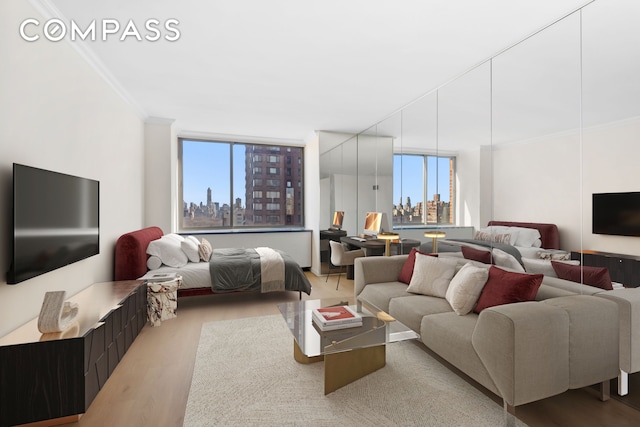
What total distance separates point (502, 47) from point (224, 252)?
4.31 m

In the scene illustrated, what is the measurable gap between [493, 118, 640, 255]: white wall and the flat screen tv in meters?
3.57

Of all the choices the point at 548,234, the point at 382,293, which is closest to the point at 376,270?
the point at 382,293

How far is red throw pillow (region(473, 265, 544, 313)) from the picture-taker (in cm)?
221

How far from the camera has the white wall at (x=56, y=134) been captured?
6.44 feet

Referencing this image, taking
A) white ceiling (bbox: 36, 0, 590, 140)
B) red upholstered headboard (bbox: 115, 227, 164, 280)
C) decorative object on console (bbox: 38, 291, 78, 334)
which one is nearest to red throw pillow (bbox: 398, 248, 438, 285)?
white ceiling (bbox: 36, 0, 590, 140)

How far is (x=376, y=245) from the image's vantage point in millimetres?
4730

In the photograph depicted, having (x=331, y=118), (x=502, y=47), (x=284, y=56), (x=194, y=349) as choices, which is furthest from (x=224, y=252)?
(x=502, y=47)

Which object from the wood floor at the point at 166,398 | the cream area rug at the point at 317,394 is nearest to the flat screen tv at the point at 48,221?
the wood floor at the point at 166,398

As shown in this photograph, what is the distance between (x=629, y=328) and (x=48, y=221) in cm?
390

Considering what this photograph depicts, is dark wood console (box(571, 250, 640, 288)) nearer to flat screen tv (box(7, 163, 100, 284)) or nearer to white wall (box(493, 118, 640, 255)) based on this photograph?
white wall (box(493, 118, 640, 255))

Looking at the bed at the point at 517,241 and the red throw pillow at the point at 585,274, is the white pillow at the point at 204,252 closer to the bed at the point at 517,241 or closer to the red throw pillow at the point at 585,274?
the bed at the point at 517,241

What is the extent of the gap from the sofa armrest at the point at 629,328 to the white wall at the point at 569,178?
0.29 metres

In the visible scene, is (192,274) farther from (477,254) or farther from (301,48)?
(477,254)

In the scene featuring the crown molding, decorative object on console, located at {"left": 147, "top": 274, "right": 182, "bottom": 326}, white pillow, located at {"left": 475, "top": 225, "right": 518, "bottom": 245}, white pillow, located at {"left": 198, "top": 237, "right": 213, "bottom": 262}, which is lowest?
decorative object on console, located at {"left": 147, "top": 274, "right": 182, "bottom": 326}
